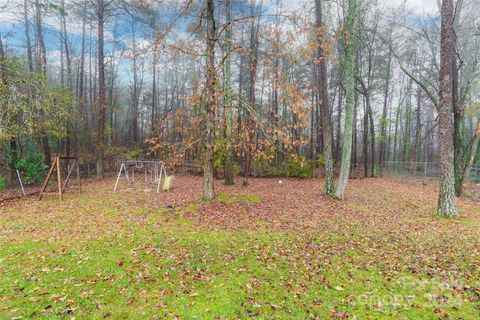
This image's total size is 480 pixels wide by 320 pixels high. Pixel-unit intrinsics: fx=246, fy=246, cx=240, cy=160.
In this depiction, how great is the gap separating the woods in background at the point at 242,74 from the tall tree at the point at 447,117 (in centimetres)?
3

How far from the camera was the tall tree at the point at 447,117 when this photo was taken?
6.62 m

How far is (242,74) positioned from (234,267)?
726 inches

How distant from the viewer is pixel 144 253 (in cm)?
439

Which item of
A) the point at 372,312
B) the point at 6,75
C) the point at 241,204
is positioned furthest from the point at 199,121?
the point at 6,75

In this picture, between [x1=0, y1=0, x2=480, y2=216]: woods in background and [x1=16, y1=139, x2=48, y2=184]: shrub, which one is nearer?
[x1=0, y1=0, x2=480, y2=216]: woods in background

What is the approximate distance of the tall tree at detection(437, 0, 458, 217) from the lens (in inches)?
261

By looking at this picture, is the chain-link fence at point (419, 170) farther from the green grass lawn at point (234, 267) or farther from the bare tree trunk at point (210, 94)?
the bare tree trunk at point (210, 94)

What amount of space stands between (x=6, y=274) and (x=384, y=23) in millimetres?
21284

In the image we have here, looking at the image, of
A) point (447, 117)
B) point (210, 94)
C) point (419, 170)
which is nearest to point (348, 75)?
point (447, 117)

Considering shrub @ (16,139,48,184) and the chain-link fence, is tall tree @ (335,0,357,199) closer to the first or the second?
the chain-link fence

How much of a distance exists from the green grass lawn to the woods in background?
203 cm

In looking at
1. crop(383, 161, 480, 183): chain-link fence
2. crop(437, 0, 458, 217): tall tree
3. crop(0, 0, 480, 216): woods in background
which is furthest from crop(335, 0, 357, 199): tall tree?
crop(383, 161, 480, 183): chain-link fence

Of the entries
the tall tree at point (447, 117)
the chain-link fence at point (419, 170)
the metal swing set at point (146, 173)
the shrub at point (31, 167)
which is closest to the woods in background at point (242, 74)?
the tall tree at point (447, 117)

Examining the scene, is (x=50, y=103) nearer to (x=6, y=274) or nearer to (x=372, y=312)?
(x=6, y=274)
